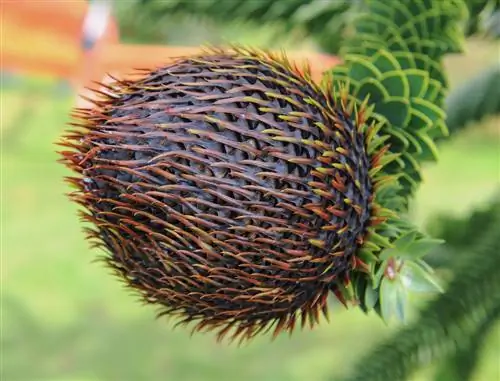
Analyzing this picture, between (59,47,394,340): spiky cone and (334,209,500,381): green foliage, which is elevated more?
(59,47,394,340): spiky cone

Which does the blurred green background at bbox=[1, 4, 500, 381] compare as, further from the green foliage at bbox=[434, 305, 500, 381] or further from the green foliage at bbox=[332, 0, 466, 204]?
the green foliage at bbox=[332, 0, 466, 204]

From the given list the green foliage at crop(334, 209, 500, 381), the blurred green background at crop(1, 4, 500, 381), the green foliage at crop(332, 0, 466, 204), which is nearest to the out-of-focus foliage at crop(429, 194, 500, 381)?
the green foliage at crop(334, 209, 500, 381)

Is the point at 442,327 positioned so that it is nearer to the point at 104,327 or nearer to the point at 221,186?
the point at 221,186

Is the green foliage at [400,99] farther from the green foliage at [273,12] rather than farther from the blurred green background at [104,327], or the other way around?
the blurred green background at [104,327]

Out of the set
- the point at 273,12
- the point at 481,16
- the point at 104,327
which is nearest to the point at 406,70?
the point at 481,16

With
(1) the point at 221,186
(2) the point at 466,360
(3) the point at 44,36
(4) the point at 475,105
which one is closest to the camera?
(1) the point at 221,186

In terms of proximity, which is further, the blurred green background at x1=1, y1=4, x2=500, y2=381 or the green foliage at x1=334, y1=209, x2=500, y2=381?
the blurred green background at x1=1, y1=4, x2=500, y2=381
